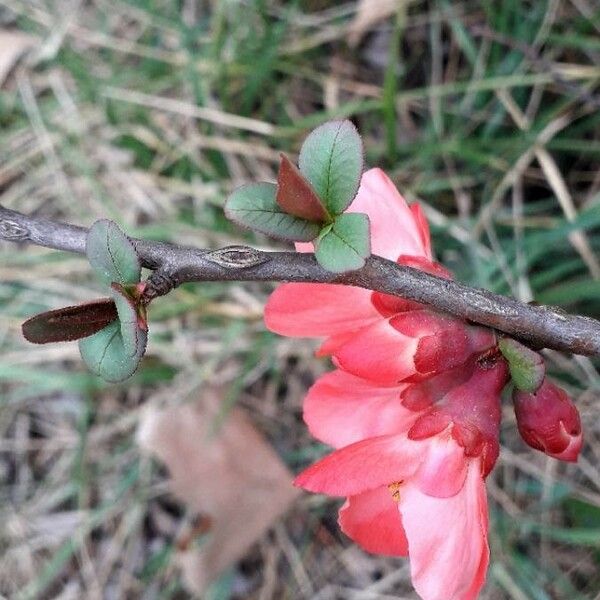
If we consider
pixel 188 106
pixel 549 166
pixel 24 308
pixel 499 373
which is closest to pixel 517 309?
pixel 499 373

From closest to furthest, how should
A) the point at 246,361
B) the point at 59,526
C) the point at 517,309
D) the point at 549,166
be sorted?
the point at 517,309 → the point at 549,166 → the point at 246,361 → the point at 59,526

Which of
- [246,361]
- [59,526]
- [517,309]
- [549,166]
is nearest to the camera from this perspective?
[517,309]

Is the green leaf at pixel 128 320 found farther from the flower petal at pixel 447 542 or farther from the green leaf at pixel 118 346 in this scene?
the flower petal at pixel 447 542

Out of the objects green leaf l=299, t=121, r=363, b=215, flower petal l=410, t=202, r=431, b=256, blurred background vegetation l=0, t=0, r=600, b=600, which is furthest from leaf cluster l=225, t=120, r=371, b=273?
blurred background vegetation l=0, t=0, r=600, b=600

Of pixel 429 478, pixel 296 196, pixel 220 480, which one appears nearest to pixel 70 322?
pixel 296 196

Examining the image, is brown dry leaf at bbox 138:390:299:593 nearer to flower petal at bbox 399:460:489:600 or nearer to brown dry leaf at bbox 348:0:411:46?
brown dry leaf at bbox 348:0:411:46

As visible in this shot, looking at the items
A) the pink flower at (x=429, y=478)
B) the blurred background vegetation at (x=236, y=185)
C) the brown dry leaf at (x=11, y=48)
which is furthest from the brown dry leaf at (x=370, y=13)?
the pink flower at (x=429, y=478)

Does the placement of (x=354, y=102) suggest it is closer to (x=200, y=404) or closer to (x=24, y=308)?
(x=200, y=404)
